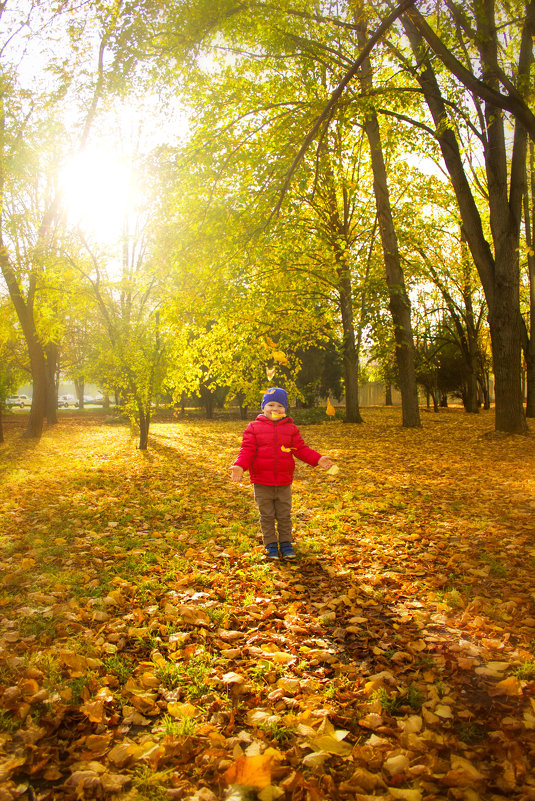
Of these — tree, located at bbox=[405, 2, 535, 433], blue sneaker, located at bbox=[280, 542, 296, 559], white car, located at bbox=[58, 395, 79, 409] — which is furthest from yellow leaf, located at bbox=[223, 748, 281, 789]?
white car, located at bbox=[58, 395, 79, 409]

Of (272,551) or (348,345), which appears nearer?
(272,551)

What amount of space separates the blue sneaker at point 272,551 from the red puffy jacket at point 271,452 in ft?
2.07

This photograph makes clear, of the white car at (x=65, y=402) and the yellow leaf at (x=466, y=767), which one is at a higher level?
the white car at (x=65, y=402)

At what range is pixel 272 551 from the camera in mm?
5023

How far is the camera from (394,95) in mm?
9180

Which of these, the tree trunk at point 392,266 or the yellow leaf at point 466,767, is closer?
the yellow leaf at point 466,767

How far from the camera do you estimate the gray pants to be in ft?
16.4

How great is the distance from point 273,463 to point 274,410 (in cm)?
53

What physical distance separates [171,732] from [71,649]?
109cm

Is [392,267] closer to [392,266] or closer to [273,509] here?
[392,266]

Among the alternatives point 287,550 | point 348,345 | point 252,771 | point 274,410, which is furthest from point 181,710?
point 348,345

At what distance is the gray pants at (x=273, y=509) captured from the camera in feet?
16.4

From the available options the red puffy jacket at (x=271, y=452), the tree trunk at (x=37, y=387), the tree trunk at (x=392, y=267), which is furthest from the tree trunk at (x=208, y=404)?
the red puffy jacket at (x=271, y=452)

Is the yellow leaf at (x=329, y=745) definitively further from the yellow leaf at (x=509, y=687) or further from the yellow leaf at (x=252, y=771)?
the yellow leaf at (x=509, y=687)
